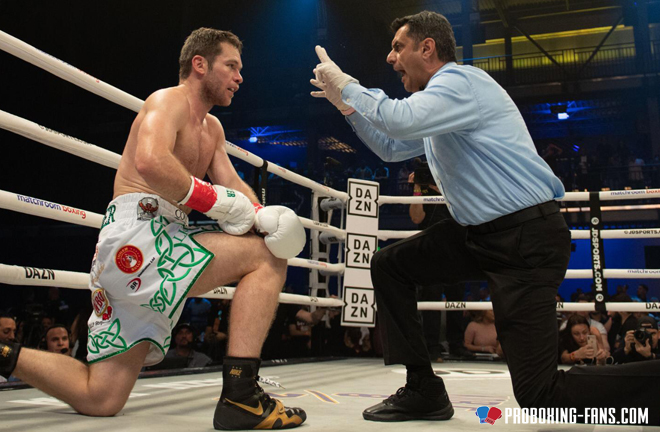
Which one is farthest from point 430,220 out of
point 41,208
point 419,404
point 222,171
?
point 41,208

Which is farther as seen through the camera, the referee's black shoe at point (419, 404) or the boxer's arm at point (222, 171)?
the boxer's arm at point (222, 171)

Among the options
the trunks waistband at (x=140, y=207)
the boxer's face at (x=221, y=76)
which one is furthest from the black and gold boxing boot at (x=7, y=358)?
the boxer's face at (x=221, y=76)

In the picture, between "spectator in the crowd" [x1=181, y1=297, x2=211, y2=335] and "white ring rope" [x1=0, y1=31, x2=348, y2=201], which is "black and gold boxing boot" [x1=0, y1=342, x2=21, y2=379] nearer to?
"white ring rope" [x1=0, y1=31, x2=348, y2=201]

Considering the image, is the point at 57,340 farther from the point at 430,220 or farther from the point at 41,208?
the point at 430,220

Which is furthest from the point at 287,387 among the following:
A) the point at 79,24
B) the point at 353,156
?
the point at 353,156

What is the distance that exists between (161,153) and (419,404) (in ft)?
3.18

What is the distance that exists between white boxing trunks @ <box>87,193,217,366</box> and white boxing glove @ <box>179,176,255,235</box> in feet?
0.31

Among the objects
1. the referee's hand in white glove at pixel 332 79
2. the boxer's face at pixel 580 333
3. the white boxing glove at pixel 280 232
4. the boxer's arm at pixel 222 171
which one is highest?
the referee's hand in white glove at pixel 332 79

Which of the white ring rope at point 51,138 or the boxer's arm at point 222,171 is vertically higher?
the white ring rope at point 51,138

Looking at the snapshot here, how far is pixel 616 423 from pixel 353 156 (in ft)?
50.4

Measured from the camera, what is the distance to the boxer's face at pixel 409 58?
172 centimetres

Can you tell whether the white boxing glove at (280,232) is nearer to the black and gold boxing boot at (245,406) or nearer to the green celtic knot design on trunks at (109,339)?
the black and gold boxing boot at (245,406)

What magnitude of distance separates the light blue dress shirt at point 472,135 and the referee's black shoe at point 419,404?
0.48 metres

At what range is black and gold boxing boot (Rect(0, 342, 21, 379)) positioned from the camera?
1.39m
